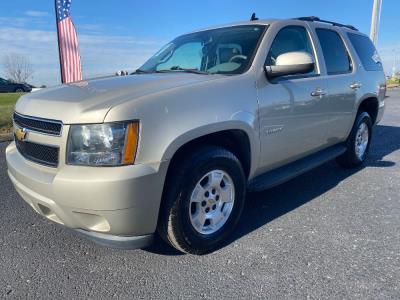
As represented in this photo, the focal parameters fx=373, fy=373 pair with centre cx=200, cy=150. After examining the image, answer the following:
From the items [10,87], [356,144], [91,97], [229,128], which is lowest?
[10,87]

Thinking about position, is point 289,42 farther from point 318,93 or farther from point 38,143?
point 38,143

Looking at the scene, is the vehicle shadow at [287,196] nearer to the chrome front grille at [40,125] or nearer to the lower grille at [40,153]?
the lower grille at [40,153]

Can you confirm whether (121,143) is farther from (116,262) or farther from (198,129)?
(116,262)

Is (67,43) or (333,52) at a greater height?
(67,43)

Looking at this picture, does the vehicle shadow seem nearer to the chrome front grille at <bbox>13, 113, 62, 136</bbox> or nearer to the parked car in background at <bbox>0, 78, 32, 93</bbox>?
the chrome front grille at <bbox>13, 113, 62, 136</bbox>

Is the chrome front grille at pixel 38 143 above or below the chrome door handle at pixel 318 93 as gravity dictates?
below

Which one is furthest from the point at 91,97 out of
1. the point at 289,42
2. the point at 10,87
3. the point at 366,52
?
the point at 10,87

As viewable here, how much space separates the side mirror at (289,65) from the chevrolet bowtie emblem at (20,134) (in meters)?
2.06

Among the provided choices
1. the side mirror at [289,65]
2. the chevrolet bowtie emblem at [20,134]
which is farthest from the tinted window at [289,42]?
the chevrolet bowtie emblem at [20,134]

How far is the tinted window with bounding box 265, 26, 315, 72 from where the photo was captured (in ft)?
11.7

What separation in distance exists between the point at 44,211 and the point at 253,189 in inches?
69.0

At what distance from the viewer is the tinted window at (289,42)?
11.7ft

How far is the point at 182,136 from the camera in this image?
2.60m

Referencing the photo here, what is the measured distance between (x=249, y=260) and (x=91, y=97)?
1.71m
